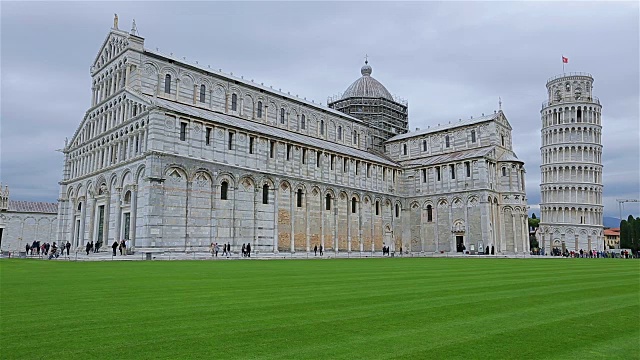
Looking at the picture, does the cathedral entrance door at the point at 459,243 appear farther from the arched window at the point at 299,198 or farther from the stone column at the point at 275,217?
the stone column at the point at 275,217

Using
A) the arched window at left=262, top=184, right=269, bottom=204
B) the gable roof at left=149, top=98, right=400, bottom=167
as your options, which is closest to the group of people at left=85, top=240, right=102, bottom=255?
the gable roof at left=149, top=98, right=400, bottom=167

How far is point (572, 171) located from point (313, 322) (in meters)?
79.8

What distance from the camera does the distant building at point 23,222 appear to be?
195 ft

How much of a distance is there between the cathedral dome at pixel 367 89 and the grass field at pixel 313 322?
57625 mm

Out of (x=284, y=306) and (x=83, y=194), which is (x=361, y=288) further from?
(x=83, y=194)

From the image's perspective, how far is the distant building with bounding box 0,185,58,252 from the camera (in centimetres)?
5934

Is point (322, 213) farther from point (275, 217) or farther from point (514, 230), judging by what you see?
point (514, 230)

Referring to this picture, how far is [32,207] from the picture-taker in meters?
63.2

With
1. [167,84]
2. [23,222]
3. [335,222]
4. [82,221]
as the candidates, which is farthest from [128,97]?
[23,222]

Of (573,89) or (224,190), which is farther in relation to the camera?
(573,89)

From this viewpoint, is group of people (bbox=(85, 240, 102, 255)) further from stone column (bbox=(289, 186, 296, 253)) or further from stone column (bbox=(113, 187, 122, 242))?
stone column (bbox=(289, 186, 296, 253))

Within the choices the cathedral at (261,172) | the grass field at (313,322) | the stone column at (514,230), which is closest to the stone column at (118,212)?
the cathedral at (261,172)

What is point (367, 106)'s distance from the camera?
217ft

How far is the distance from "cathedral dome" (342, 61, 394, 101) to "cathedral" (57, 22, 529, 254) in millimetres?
2021
